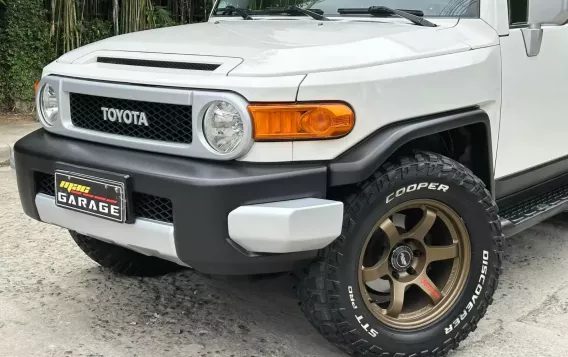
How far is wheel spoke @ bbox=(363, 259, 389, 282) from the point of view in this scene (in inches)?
110

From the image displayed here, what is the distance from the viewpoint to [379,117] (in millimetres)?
2602

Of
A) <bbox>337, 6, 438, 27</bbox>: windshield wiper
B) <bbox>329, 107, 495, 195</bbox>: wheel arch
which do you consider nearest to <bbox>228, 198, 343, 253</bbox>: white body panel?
<bbox>329, 107, 495, 195</bbox>: wheel arch

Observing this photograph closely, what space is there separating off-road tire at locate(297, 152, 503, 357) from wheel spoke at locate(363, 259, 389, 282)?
0.13 meters

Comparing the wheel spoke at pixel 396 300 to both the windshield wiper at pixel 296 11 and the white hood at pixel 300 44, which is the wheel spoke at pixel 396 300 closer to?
the white hood at pixel 300 44

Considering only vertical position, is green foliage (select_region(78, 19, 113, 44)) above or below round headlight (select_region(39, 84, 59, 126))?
below

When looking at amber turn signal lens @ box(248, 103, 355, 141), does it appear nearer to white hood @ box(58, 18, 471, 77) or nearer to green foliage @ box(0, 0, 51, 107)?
white hood @ box(58, 18, 471, 77)

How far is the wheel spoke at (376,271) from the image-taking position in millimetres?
2787

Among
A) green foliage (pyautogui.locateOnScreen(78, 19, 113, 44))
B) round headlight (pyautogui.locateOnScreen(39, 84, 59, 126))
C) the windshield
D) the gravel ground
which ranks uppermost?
the windshield

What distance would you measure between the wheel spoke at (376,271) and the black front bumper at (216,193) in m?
0.32

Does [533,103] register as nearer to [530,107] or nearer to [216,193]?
[530,107]

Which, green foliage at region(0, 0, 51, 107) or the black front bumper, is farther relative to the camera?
green foliage at region(0, 0, 51, 107)

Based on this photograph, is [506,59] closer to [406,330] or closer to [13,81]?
[406,330]

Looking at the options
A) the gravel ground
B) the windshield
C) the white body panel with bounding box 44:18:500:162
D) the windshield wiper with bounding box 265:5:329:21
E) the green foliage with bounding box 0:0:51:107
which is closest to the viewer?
the white body panel with bounding box 44:18:500:162

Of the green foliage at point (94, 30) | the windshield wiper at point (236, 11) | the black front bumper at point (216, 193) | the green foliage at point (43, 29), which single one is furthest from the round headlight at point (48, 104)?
the green foliage at point (94, 30)
